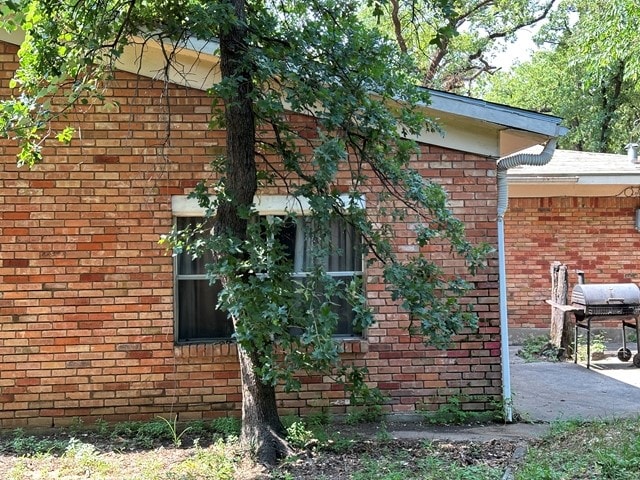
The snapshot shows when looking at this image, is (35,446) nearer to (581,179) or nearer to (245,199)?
(245,199)

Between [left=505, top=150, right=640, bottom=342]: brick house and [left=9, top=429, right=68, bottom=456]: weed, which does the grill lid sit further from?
[left=9, top=429, right=68, bottom=456]: weed

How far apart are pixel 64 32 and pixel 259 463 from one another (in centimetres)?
383

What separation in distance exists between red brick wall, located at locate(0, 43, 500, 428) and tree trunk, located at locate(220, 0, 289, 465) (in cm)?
132

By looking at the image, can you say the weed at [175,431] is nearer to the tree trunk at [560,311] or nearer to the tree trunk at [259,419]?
the tree trunk at [259,419]

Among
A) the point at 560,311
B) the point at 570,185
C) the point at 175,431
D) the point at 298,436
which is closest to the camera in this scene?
the point at 298,436

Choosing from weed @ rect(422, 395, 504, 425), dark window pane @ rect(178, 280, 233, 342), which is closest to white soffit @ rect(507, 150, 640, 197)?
weed @ rect(422, 395, 504, 425)

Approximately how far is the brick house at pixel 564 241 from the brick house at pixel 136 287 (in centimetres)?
592

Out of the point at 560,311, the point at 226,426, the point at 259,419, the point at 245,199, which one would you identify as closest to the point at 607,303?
the point at 560,311

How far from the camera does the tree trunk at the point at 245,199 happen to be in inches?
203

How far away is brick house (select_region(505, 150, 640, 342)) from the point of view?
12.5m

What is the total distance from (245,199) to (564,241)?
354 inches

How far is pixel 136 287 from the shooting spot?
6770 millimetres

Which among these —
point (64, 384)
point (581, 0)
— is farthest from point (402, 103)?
point (581, 0)

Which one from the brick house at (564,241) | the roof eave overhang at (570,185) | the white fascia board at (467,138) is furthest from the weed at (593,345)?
the white fascia board at (467,138)
